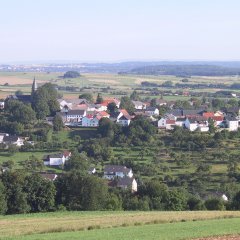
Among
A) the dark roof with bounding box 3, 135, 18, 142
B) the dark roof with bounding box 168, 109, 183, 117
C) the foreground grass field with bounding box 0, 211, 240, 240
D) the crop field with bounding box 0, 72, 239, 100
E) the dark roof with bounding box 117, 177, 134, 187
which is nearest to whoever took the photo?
the foreground grass field with bounding box 0, 211, 240, 240

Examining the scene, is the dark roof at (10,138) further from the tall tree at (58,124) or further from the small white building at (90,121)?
the small white building at (90,121)

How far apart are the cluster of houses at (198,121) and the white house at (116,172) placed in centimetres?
1834

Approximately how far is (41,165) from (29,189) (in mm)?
17600

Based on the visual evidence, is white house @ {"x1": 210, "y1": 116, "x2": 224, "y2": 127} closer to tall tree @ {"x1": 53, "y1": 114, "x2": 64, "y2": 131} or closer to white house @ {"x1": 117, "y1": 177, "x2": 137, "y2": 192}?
tall tree @ {"x1": 53, "y1": 114, "x2": 64, "y2": 131}

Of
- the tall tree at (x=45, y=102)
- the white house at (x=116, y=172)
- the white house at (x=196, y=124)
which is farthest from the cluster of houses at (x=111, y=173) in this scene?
the tall tree at (x=45, y=102)

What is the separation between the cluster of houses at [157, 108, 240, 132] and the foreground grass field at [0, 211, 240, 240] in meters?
40.7

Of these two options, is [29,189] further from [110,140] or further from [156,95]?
[156,95]

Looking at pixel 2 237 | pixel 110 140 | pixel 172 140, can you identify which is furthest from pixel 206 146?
pixel 2 237

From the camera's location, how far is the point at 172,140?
58.1 meters

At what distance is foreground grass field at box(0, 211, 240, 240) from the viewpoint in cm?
1806

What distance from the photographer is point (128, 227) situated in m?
20.4

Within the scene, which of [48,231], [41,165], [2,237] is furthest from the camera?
[41,165]

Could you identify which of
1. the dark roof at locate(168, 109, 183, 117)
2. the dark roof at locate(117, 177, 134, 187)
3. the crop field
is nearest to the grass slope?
the dark roof at locate(117, 177, 134, 187)

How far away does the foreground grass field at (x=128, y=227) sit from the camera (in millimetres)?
18062
